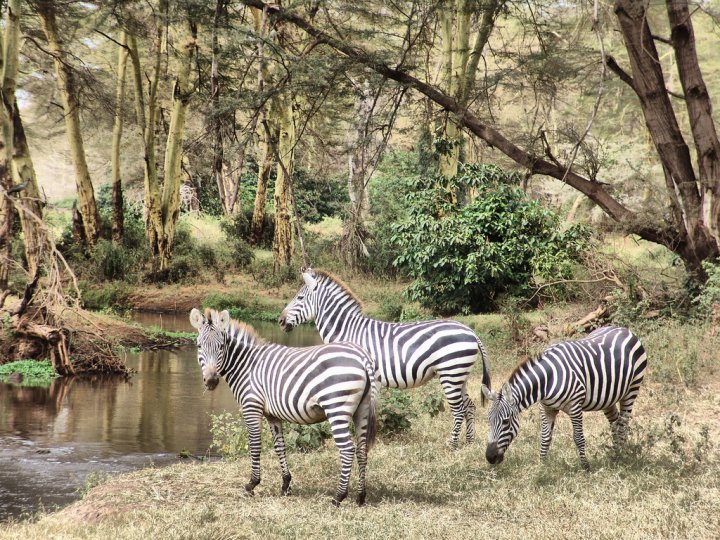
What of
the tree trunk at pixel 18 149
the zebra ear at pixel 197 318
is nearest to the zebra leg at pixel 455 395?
the zebra ear at pixel 197 318

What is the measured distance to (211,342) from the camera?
Answer: 23.7ft

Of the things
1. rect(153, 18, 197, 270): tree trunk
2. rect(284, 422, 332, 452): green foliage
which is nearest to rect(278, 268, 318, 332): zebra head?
rect(284, 422, 332, 452): green foliage

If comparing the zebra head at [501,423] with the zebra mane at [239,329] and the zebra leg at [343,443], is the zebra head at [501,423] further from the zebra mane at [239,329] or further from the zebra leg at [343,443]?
the zebra mane at [239,329]

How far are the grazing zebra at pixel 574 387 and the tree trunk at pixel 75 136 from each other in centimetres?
1941

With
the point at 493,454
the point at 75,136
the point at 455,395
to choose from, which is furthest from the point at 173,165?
the point at 493,454

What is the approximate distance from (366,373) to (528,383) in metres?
1.65

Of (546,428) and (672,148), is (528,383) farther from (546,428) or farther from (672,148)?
(672,148)

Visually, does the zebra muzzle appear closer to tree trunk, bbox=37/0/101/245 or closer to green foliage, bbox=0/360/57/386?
green foliage, bbox=0/360/57/386

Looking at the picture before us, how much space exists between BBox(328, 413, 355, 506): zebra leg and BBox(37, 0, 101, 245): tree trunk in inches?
771

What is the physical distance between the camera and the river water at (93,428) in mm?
8812

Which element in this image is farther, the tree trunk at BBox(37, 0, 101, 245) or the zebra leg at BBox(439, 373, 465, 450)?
→ the tree trunk at BBox(37, 0, 101, 245)

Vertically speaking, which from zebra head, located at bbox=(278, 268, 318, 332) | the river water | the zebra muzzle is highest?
zebra head, located at bbox=(278, 268, 318, 332)

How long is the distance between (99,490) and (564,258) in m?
13.5

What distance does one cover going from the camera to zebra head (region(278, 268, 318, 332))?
29.8 ft
